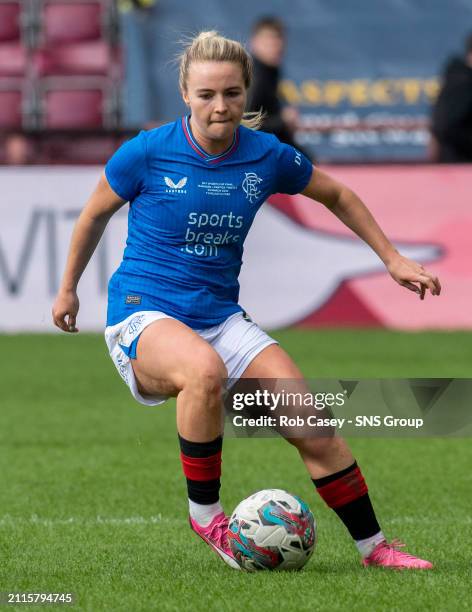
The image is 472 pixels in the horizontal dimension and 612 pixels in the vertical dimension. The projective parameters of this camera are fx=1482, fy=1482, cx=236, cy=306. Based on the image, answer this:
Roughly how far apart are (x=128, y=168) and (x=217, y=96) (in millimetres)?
399

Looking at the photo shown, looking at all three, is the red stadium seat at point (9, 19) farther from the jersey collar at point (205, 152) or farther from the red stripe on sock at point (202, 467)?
the red stripe on sock at point (202, 467)

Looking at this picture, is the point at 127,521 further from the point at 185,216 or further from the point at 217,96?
the point at 217,96

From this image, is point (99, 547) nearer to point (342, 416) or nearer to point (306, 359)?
point (342, 416)

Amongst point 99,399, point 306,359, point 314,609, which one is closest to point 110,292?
point 314,609

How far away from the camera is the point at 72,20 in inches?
715

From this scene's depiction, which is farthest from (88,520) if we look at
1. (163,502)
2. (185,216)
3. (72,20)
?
(72,20)

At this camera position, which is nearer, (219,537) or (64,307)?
(219,537)

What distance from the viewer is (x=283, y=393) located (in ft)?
16.2

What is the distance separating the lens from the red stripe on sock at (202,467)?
4969 mm

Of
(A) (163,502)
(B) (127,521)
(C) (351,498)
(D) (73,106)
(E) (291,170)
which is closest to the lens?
(C) (351,498)

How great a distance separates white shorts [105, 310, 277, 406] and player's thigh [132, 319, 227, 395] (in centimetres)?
5

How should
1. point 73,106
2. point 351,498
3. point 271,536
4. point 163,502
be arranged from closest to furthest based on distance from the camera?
point 271,536
point 351,498
point 163,502
point 73,106

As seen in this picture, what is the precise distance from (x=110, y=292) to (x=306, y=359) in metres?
5.90

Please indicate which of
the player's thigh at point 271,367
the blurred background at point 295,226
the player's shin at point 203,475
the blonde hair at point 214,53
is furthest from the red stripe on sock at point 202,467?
the blurred background at point 295,226
